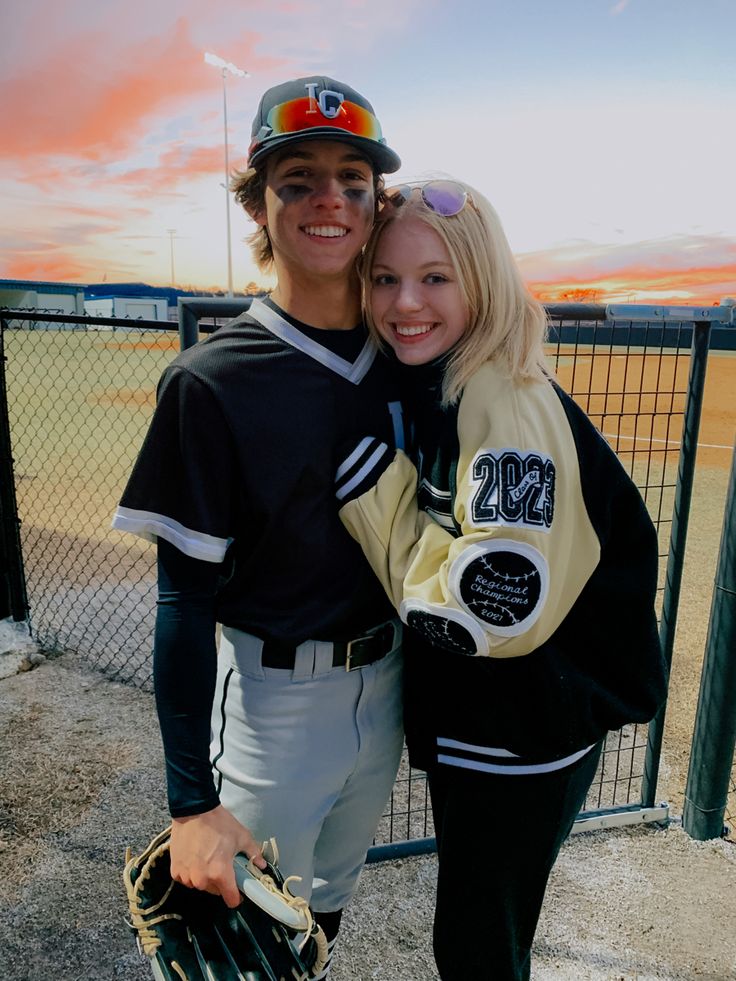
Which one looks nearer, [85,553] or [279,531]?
[279,531]

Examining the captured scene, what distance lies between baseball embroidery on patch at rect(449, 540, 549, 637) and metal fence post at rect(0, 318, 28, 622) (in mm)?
3705

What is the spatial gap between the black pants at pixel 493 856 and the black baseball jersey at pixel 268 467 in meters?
0.43

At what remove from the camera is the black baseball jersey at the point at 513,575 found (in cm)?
136

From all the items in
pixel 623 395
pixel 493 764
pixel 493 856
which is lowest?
pixel 493 856

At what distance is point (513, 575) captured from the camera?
53.2 inches

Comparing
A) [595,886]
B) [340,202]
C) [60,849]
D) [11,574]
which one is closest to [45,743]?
[60,849]

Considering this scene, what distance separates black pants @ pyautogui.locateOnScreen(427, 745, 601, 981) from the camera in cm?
157

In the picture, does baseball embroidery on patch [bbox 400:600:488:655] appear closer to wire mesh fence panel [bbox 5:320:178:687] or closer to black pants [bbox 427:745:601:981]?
black pants [bbox 427:745:601:981]

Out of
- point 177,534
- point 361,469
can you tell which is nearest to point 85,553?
point 177,534

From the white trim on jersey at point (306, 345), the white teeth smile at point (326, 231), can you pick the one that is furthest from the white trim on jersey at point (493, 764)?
the white teeth smile at point (326, 231)

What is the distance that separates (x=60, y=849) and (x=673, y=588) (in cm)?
247

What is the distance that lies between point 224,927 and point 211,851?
0.17 m

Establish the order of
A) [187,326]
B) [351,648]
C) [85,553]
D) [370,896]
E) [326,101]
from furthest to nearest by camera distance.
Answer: [85,553] → [370,896] → [187,326] → [351,648] → [326,101]

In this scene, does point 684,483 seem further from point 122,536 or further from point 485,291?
point 122,536
